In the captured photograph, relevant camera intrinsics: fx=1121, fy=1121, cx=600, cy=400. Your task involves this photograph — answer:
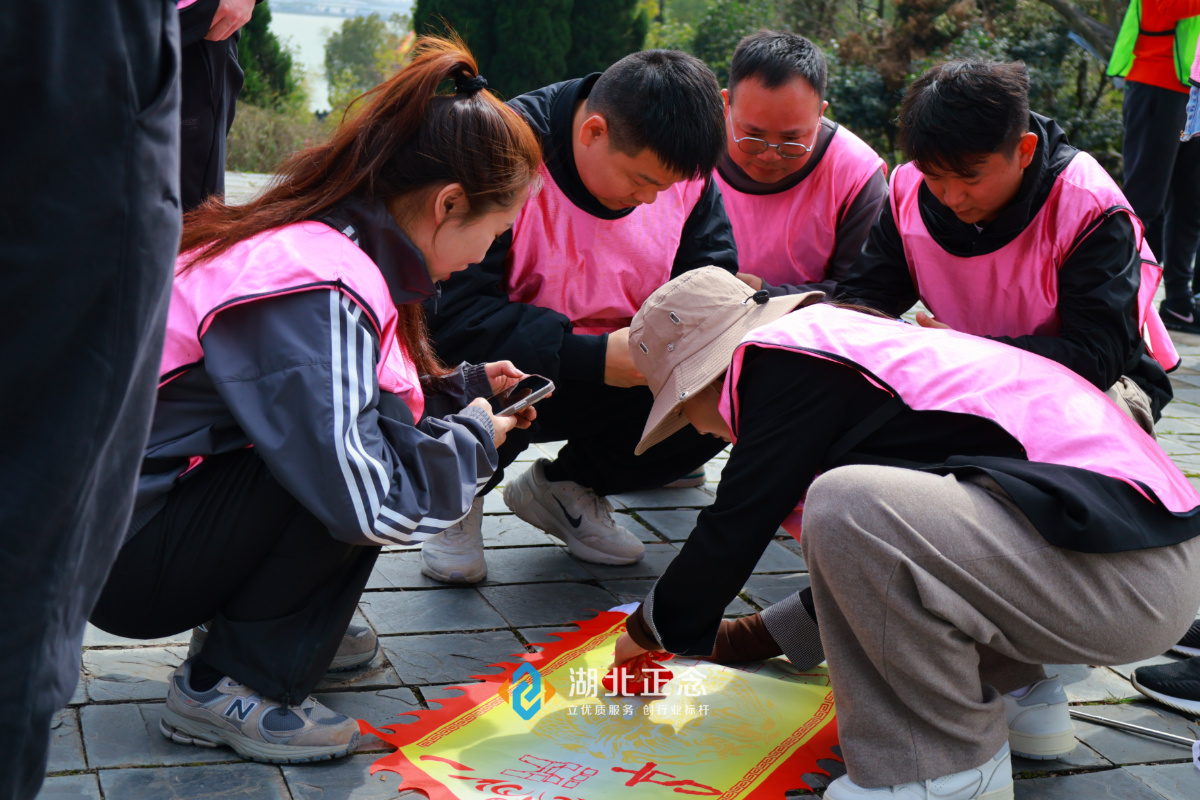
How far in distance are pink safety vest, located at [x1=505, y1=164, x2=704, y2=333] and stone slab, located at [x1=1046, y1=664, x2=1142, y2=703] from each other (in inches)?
54.0

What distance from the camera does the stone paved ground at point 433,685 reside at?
1859 mm

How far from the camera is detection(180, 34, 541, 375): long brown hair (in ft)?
6.28

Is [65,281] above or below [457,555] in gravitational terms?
above

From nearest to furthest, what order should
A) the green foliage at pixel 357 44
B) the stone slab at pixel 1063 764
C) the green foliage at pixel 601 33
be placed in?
the stone slab at pixel 1063 764 < the green foliage at pixel 601 33 < the green foliage at pixel 357 44

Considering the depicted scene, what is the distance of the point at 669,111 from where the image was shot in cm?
251

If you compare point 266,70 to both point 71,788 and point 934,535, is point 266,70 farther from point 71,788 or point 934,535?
point 934,535

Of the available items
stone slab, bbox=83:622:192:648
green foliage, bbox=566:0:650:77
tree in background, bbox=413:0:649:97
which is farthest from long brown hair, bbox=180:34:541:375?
green foliage, bbox=566:0:650:77

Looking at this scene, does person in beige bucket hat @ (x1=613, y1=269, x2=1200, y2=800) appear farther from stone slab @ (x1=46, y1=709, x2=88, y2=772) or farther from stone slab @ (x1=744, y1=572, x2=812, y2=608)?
stone slab @ (x1=46, y1=709, x2=88, y2=772)

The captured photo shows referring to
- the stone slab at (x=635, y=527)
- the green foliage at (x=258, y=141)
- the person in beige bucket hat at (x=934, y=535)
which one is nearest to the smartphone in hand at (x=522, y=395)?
the person in beige bucket hat at (x=934, y=535)

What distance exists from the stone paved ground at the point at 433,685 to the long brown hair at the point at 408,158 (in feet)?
2.81

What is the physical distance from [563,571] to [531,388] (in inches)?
24.0

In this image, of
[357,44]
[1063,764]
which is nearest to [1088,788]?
[1063,764]

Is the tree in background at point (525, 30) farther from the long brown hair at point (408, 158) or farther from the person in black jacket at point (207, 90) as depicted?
the long brown hair at point (408, 158)

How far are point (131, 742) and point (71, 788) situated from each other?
0.56 ft
